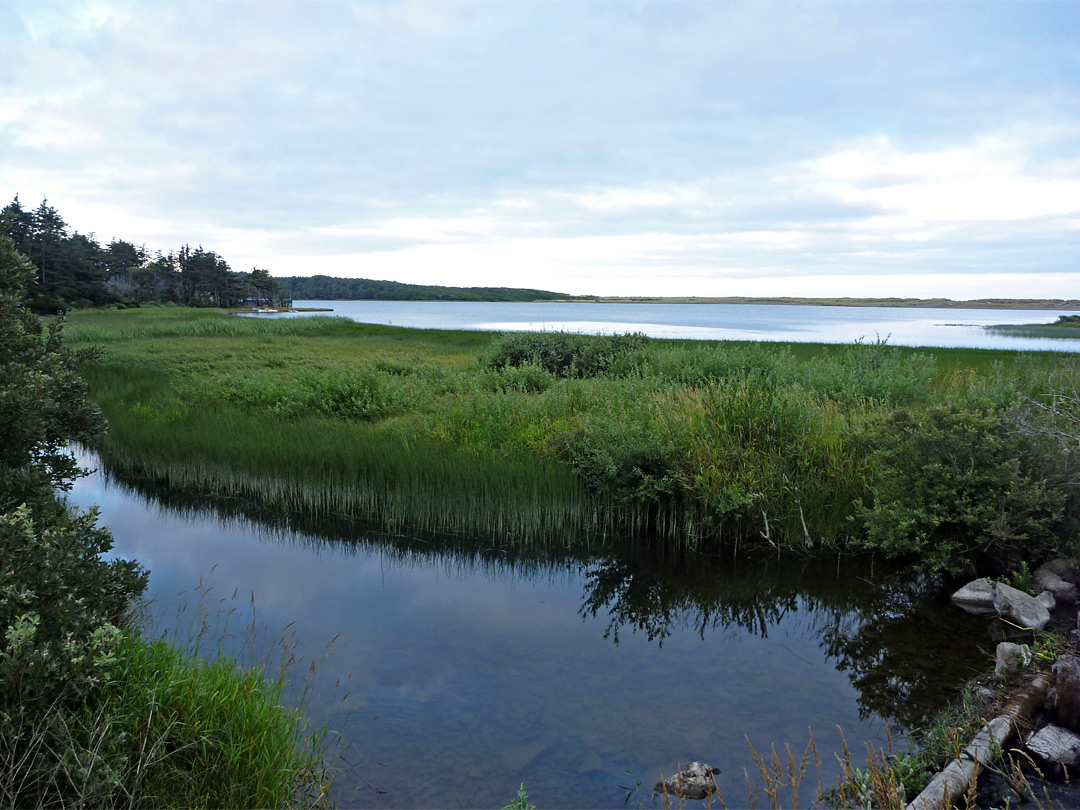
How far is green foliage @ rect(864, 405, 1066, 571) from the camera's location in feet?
23.7

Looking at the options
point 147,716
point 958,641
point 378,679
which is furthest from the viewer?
point 958,641

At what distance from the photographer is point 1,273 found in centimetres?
451

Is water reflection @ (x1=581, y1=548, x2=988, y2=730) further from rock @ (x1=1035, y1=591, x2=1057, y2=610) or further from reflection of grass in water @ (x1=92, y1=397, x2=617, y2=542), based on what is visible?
reflection of grass in water @ (x1=92, y1=397, x2=617, y2=542)

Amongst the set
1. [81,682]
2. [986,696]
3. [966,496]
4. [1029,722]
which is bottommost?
[986,696]

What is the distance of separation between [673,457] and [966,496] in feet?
12.1

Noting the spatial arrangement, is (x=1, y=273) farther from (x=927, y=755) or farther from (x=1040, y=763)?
(x=1040, y=763)

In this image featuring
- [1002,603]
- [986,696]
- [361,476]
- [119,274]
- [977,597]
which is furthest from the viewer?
[119,274]

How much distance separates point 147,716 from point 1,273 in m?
3.09

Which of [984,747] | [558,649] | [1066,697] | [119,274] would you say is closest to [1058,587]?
[1066,697]

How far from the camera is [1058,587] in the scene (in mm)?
6863

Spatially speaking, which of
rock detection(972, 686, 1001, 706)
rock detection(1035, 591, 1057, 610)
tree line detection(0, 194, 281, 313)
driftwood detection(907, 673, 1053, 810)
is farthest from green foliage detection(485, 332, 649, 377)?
tree line detection(0, 194, 281, 313)

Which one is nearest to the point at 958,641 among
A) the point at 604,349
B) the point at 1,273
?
the point at 1,273

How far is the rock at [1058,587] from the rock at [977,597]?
0.47 m

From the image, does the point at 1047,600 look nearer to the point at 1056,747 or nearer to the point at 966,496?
the point at 966,496
